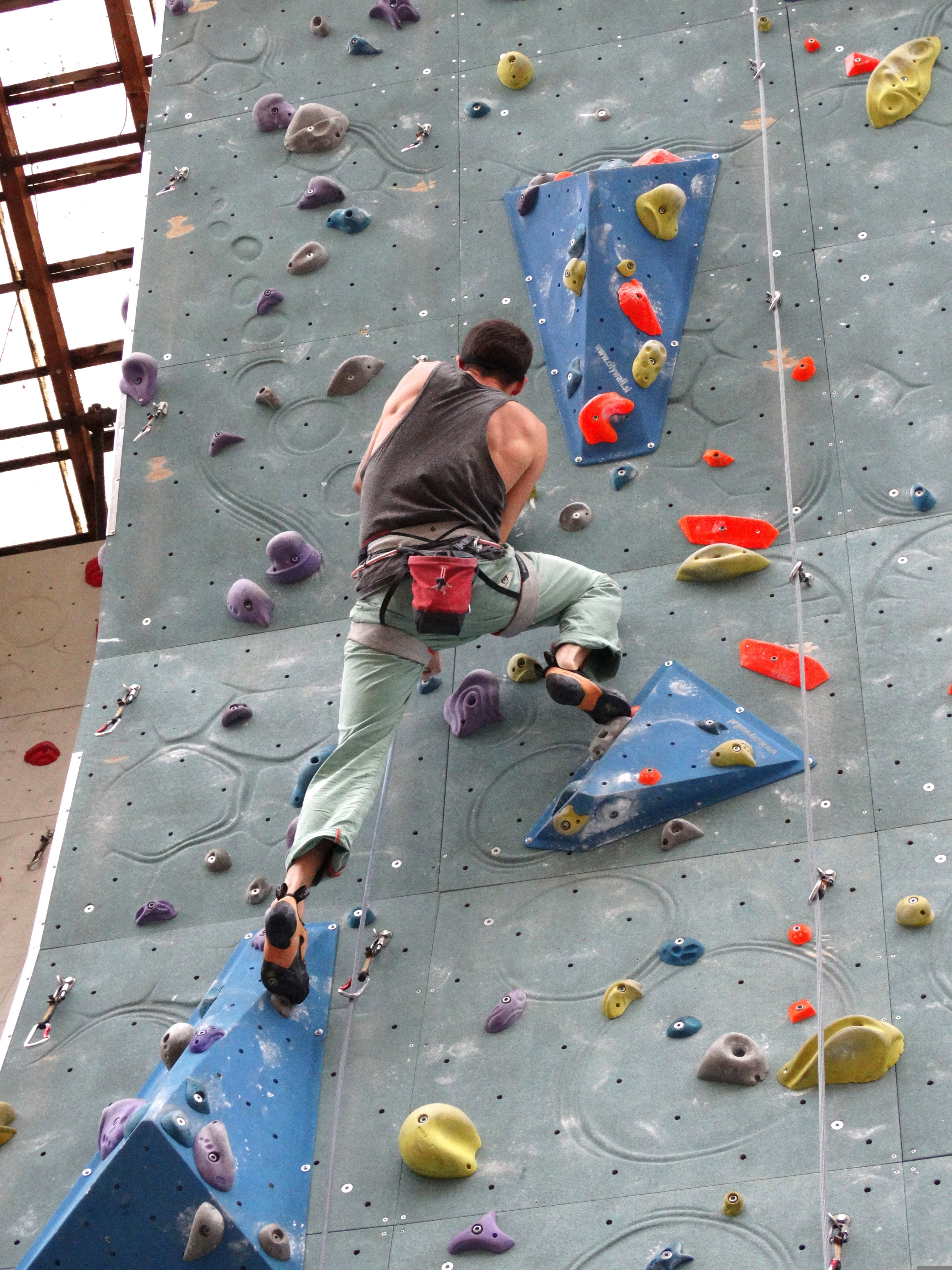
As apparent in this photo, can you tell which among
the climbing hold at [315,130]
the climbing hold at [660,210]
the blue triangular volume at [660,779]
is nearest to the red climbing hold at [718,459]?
the climbing hold at [660,210]

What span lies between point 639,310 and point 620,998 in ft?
6.85

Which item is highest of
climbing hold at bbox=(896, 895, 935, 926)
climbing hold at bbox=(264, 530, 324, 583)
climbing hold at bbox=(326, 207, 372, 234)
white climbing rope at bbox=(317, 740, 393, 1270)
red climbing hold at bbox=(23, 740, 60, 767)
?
climbing hold at bbox=(326, 207, 372, 234)

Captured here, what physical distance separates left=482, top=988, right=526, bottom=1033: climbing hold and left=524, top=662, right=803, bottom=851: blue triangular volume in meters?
0.41

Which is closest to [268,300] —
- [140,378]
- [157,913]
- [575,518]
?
[140,378]

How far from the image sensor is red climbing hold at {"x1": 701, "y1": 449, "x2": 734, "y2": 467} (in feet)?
14.0

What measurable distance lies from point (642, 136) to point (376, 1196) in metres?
3.40

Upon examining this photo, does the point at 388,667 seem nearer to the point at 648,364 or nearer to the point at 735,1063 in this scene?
the point at 735,1063

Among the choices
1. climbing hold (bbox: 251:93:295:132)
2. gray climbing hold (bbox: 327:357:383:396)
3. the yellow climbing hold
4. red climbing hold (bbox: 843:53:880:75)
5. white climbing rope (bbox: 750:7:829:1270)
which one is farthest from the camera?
climbing hold (bbox: 251:93:295:132)

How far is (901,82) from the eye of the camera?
477 centimetres

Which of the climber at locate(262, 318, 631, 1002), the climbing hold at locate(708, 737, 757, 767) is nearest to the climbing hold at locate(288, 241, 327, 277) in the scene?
the climber at locate(262, 318, 631, 1002)

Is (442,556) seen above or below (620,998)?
above

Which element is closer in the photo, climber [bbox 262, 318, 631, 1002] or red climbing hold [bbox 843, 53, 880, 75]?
climber [bbox 262, 318, 631, 1002]

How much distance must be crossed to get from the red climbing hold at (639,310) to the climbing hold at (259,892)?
191 centimetres

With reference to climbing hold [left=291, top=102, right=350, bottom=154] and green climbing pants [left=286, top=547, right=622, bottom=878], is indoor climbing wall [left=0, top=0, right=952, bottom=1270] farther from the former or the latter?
green climbing pants [left=286, top=547, right=622, bottom=878]
